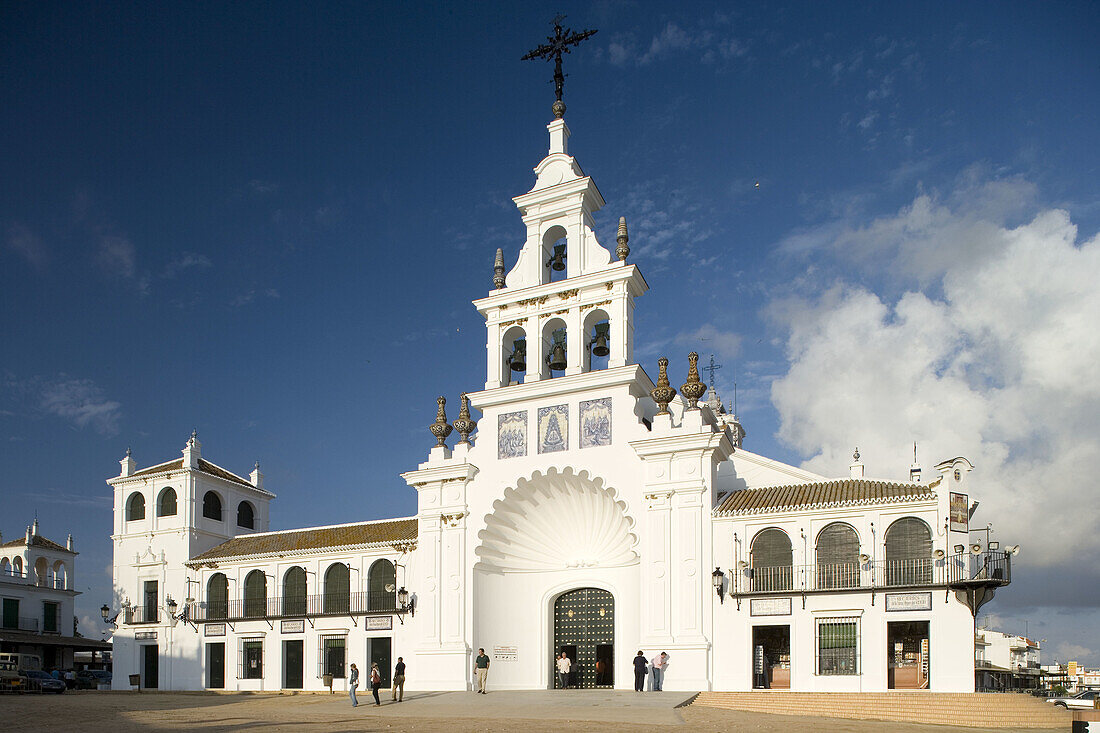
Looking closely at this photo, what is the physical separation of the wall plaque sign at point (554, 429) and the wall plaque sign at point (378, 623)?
8.81m

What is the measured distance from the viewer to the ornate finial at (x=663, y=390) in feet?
94.7

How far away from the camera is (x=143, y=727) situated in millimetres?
20688

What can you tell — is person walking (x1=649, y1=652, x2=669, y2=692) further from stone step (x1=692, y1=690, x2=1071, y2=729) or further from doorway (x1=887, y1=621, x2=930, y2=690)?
doorway (x1=887, y1=621, x2=930, y2=690)

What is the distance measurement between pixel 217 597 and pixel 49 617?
64.5ft

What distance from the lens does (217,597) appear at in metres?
38.2

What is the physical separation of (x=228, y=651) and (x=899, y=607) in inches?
979

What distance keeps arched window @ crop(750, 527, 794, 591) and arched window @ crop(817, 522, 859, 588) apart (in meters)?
0.86

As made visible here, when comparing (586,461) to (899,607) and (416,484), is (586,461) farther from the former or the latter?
(899,607)

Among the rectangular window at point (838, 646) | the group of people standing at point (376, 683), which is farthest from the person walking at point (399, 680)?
the rectangular window at point (838, 646)

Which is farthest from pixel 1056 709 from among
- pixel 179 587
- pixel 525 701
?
pixel 179 587

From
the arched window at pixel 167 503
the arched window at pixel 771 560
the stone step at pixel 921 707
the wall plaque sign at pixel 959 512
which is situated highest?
the wall plaque sign at pixel 959 512

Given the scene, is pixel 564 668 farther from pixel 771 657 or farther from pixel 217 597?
pixel 217 597

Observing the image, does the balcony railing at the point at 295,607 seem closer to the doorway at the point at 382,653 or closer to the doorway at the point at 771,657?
the doorway at the point at 382,653

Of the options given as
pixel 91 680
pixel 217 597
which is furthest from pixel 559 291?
pixel 91 680
